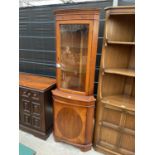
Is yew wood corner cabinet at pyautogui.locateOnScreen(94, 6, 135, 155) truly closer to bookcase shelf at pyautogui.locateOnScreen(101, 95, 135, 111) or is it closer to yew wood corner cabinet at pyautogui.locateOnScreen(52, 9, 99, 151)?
bookcase shelf at pyautogui.locateOnScreen(101, 95, 135, 111)

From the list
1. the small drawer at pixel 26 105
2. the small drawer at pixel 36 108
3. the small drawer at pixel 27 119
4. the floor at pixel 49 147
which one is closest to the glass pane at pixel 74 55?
the small drawer at pixel 36 108

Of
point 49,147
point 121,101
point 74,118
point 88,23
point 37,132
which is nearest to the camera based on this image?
point 88,23

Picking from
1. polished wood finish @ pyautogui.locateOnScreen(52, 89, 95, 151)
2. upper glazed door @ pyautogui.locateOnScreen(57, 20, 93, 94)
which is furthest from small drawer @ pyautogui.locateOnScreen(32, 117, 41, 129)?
upper glazed door @ pyautogui.locateOnScreen(57, 20, 93, 94)

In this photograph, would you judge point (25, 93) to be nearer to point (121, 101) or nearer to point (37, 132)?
point (37, 132)

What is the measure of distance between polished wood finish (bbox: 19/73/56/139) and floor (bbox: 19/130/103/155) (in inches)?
3.0

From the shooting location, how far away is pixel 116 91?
1.83 m

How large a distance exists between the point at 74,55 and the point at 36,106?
880 mm

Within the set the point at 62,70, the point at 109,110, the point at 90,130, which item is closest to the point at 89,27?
the point at 62,70

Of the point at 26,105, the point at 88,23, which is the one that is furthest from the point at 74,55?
the point at 26,105
